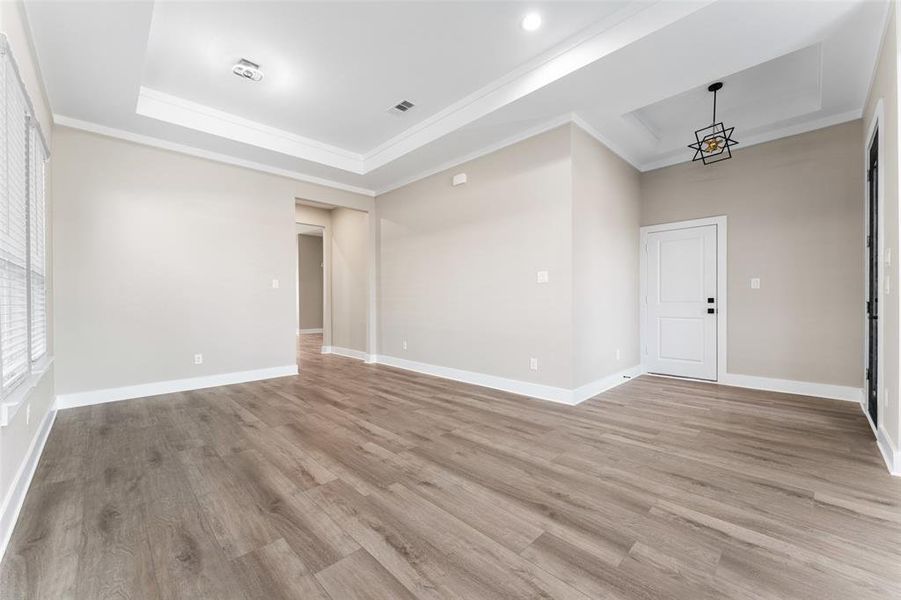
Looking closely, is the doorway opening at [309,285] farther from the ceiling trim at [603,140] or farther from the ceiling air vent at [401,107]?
the ceiling trim at [603,140]

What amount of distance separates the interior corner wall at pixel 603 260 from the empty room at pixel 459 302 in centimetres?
6

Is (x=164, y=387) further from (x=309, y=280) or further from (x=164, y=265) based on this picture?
(x=309, y=280)

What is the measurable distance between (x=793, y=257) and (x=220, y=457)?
569 centimetres

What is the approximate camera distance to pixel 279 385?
4586 millimetres

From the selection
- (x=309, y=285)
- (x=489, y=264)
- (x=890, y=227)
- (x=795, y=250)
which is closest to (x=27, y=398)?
(x=489, y=264)

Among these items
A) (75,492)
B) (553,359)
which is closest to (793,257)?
(553,359)

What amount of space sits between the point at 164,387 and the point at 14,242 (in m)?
2.53

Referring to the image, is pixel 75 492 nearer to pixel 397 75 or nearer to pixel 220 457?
pixel 220 457

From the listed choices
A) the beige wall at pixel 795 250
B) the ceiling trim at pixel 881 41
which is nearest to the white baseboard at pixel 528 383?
the beige wall at pixel 795 250

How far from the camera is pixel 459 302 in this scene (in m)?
4.90

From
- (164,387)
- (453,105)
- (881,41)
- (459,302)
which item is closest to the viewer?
(881,41)

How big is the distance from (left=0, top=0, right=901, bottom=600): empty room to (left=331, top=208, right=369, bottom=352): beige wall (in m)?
0.43

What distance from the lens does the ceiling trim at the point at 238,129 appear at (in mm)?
3740

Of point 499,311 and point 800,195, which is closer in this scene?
point 800,195
